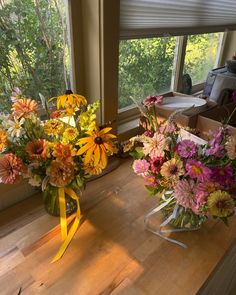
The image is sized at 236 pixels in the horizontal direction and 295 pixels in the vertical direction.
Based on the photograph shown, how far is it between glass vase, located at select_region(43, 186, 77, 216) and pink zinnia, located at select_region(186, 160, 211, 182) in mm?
382

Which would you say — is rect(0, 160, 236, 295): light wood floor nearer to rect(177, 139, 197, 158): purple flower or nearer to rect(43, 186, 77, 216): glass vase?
rect(43, 186, 77, 216): glass vase

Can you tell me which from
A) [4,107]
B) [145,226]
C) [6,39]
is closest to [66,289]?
[145,226]

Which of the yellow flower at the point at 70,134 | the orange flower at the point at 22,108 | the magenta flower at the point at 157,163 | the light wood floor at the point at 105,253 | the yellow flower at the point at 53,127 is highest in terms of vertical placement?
the orange flower at the point at 22,108

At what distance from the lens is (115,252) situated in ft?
2.43

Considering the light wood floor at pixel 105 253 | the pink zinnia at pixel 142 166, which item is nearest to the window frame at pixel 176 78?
the light wood floor at pixel 105 253

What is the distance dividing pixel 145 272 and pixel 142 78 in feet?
3.20

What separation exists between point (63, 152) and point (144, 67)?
0.87 m

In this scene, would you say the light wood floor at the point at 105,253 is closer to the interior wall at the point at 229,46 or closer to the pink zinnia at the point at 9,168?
the pink zinnia at the point at 9,168

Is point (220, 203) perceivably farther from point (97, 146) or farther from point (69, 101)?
point (69, 101)

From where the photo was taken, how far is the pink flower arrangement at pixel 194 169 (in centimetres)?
59

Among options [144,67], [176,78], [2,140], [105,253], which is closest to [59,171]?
[2,140]

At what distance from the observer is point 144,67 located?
134 cm

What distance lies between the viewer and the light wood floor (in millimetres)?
652

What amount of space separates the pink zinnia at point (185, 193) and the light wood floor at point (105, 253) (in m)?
0.21
